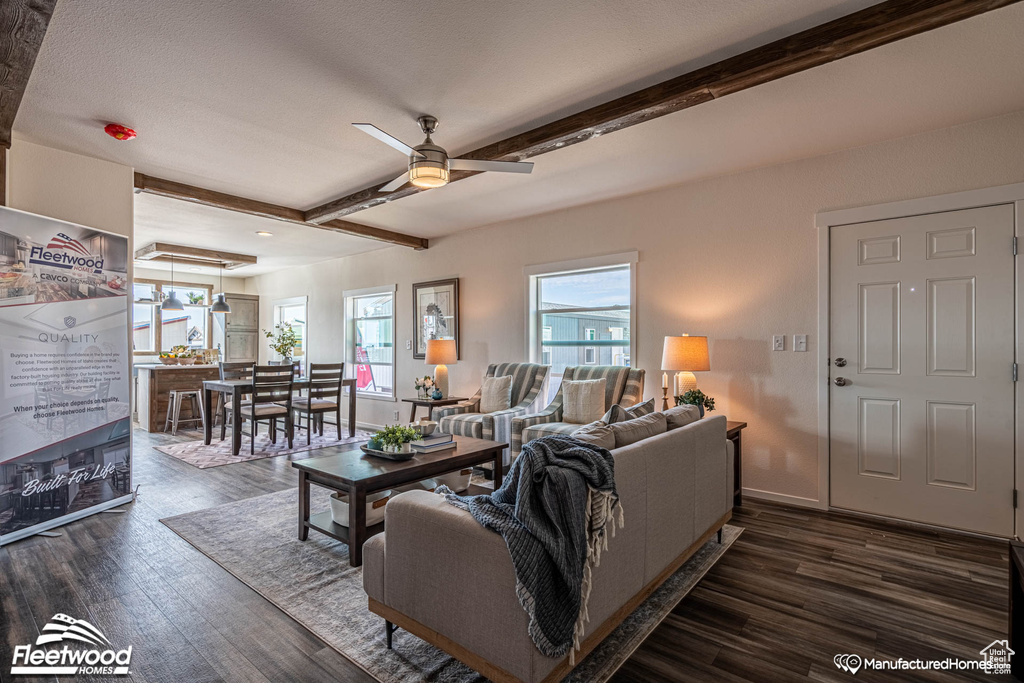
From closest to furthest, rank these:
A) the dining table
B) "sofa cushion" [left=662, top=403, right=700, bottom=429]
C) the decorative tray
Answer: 1. "sofa cushion" [left=662, top=403, right=700, bottom=429]
2. the decorative tray
3. the dining table

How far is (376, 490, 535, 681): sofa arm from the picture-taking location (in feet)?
4.91

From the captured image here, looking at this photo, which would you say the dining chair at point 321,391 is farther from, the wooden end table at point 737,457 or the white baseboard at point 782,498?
the white baseboard at point 782,498

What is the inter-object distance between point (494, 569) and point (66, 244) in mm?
3653

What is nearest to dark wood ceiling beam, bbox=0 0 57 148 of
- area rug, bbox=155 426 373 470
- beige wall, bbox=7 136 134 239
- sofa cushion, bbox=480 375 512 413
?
beige wall, bbox=7 136 134 239

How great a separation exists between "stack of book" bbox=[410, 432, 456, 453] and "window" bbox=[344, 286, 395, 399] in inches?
148

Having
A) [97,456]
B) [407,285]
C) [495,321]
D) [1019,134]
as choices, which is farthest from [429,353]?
[1019,134]

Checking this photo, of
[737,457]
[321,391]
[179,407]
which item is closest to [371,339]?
[321,391]

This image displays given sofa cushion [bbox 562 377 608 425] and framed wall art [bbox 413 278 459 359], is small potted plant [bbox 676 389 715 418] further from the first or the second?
framed wall art [bbox 413 278 459 359]

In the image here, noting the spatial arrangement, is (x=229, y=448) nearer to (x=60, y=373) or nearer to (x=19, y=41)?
(x=60, y=373)

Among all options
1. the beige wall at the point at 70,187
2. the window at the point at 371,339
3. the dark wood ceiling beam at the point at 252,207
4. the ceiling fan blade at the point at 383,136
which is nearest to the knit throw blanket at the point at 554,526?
the ceiling fan blade at the point at 383,136

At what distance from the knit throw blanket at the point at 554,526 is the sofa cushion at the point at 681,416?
100 centimetres

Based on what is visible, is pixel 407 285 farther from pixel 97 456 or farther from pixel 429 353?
pixel 97 456

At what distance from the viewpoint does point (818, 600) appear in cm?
235

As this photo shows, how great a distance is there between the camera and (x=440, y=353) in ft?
18.5
